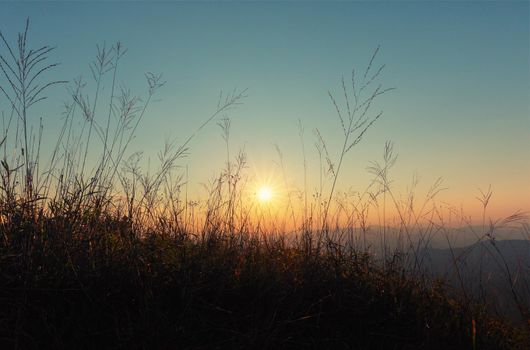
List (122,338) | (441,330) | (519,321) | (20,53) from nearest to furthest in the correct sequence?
1. (122,338)
2. (441,330)
3. (20,53)
4. (519,321)

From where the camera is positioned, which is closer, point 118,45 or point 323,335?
point 323,335

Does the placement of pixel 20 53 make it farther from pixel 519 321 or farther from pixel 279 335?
pixel 519 321

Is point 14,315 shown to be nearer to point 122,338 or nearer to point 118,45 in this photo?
point 122,338

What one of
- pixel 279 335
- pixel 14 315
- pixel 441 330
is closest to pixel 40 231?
pixel 14 315

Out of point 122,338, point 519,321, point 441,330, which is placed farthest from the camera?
point 519,321

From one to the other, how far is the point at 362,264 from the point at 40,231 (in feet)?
7.11

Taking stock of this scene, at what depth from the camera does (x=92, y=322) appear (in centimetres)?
206

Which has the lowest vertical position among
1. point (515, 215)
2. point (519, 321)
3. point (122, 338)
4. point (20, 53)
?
point (519, 321)

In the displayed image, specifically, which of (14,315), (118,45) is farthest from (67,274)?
(118,45)

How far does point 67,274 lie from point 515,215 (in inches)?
122

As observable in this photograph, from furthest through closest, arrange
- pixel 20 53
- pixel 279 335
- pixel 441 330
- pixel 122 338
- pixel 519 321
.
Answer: pixel 519 321
pixel 20 53
pixel 441 330
pixel 279 335
pixel 122 338

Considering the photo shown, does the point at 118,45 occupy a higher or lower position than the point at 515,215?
higher

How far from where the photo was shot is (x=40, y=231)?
2529mm

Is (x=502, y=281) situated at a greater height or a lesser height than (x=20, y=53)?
lesser
